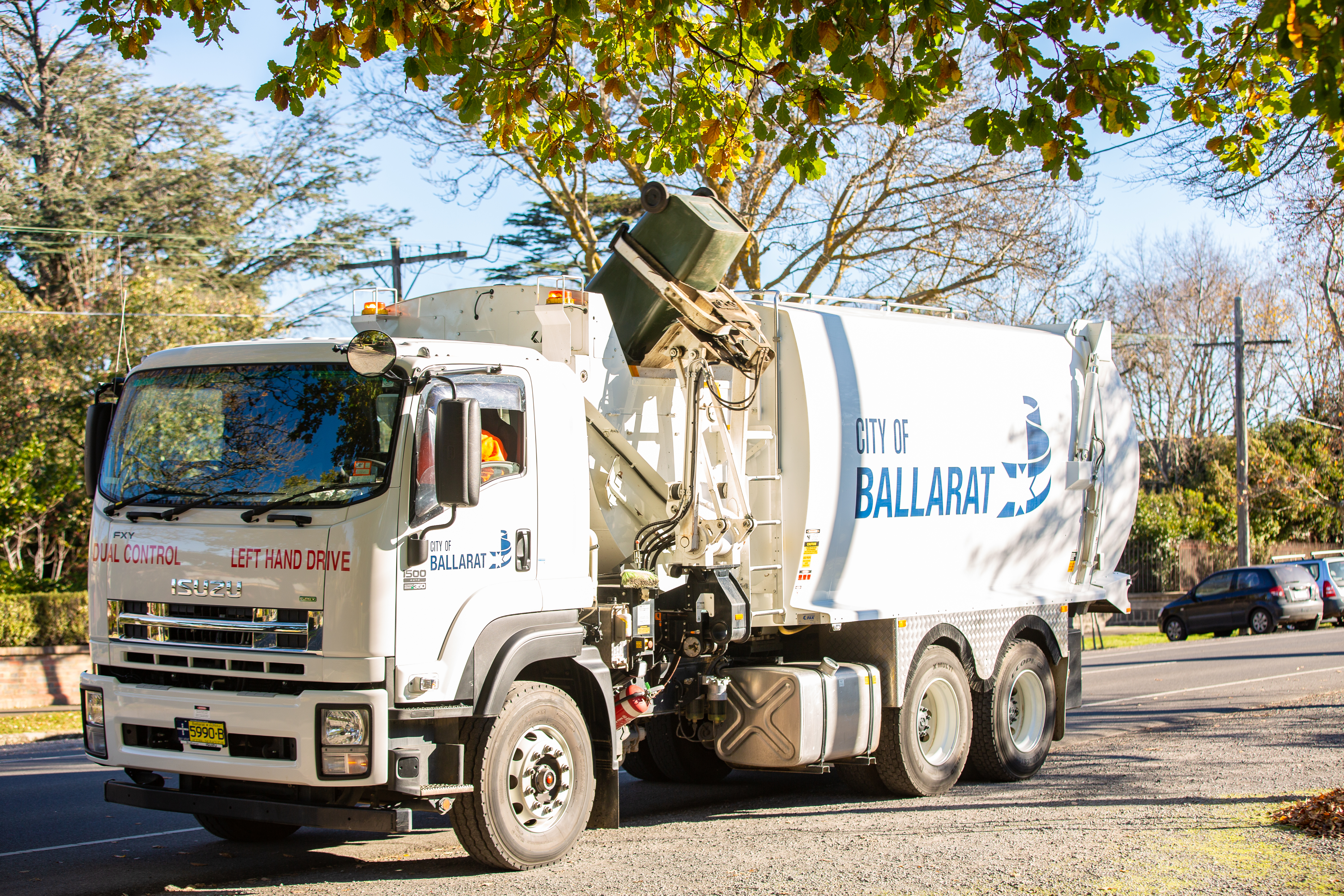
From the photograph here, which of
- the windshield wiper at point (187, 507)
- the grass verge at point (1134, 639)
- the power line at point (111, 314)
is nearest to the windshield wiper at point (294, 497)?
the windshield wiper at point (187, 507)

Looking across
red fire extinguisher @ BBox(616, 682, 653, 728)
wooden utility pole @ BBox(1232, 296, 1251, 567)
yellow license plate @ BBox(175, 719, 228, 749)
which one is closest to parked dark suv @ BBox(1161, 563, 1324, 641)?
wooden utility pole @ BBox(1232, 296, 1251, 567)

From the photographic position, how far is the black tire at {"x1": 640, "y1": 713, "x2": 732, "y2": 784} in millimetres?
10109

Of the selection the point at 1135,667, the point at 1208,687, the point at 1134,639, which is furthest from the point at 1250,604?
the point at 1208,687

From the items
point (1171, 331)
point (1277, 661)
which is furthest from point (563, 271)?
point (1171, 331)

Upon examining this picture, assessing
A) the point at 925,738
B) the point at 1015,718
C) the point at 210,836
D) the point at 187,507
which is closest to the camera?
the point at 187,507

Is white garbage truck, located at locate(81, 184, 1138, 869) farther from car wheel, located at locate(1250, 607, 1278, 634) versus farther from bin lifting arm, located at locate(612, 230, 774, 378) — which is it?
car wheel, located at locate(1250, 607, 1278, 634)

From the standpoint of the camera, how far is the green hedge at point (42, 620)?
18609 mm

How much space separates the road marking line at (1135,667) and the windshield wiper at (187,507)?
1506cm

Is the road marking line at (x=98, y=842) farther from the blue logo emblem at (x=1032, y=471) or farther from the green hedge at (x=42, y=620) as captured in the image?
the green hedge at (x=42, y=620)

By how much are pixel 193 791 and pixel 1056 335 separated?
7.87 metres

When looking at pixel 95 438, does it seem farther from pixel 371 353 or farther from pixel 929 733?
pixel 929 733

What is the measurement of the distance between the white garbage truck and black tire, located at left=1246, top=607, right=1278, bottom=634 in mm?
18049

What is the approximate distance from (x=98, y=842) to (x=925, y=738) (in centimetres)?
563

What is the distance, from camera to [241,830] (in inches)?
309
